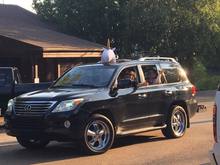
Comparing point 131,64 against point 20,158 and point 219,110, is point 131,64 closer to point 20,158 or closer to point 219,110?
point 20,158

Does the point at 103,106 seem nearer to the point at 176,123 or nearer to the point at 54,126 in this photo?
the point at 54,126

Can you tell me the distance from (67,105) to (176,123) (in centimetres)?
324

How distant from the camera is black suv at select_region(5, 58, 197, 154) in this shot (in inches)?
401

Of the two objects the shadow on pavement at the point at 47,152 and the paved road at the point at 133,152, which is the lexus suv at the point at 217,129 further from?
the shadow on pavement at the point at 47,152

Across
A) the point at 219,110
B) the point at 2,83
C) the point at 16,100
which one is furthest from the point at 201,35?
the point at 219,110

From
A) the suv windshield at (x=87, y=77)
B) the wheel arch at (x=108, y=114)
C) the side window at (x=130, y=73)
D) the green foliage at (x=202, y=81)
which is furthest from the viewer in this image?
the green foliage at (x=202, y=81)

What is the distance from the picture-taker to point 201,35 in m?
34.1

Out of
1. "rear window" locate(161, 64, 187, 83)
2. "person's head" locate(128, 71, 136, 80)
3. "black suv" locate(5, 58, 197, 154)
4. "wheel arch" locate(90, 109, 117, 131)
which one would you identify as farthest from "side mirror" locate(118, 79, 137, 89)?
"rear window" locate(161, 64, 187, 83)

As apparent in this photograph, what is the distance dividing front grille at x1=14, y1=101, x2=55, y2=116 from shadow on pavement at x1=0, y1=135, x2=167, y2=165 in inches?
31.3

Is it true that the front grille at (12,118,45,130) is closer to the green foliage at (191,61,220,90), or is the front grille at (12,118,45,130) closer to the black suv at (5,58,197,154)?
the black suv at (5,58,197,154)

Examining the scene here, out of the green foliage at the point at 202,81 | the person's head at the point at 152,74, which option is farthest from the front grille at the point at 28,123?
the green foliage at the point at 202,81

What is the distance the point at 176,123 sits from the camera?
1255cm

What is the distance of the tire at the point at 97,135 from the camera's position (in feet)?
33.9

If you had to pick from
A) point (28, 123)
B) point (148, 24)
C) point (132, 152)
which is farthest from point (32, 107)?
point (148, 24)
